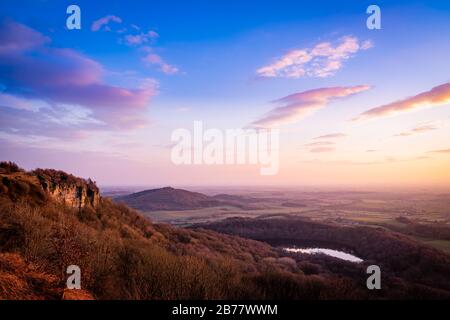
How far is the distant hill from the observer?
111619 millimetres

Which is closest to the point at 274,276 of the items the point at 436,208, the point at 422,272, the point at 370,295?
the point at 370,295

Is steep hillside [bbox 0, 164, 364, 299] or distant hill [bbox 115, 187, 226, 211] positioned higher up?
steep hillside [bbox 0, 164, 364, 299]

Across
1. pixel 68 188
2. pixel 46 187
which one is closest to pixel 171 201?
pixel 68 188

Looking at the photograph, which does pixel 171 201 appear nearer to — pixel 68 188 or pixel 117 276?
pixel 68 188

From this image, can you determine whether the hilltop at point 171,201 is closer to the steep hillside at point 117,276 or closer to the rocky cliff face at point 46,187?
the rocky cliff face at point 46,187

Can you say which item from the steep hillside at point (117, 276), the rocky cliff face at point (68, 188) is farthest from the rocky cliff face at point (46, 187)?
the steep hillside at point (117, 276)

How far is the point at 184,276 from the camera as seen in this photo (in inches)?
299

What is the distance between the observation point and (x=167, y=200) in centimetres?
11819

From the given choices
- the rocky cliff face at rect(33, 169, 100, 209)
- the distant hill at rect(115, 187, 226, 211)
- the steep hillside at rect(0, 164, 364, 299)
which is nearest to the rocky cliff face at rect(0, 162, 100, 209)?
the rocky cliff face at rect(33, 169, 100, 209)

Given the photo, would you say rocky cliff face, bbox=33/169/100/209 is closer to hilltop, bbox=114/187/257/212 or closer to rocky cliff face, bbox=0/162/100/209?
rocky cliff face, bbox=0/162/100/209

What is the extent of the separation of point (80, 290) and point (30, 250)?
2.64 meters

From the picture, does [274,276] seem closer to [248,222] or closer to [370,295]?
[370,295]

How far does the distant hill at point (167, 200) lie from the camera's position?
111619 mm

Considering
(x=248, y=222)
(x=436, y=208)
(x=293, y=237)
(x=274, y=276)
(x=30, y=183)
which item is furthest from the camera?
(x=248, y=222)
